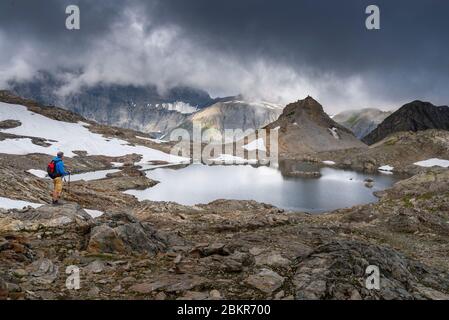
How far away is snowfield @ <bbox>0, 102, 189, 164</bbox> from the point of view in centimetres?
13975

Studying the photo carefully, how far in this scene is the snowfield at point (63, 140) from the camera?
13975cm

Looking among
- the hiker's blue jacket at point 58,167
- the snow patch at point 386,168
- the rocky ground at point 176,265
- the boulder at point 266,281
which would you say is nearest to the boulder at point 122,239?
the rocky ground at point 176,265

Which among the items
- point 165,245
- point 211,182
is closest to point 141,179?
point 211,182

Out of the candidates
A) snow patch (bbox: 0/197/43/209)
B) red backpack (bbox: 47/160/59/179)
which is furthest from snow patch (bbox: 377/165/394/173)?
red backpack (bbox: 47/160/59/179)

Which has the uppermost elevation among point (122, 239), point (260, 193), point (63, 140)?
point (63, 140)

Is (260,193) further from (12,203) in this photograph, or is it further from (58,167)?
(58,167)

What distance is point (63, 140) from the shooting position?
157 m

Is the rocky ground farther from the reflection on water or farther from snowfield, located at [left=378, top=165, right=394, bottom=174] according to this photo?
snowfield, located at [left=378, top=165, right=394, bottom=174]

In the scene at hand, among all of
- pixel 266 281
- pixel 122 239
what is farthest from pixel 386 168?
pixel 266 281

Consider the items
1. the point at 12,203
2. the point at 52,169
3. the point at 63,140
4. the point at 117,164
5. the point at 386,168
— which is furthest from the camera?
the point at 386,168

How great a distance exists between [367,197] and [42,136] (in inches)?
4925

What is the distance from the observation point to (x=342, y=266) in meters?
14.0

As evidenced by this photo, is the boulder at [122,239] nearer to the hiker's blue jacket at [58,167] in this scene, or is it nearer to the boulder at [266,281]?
the boulder at [266,281]
